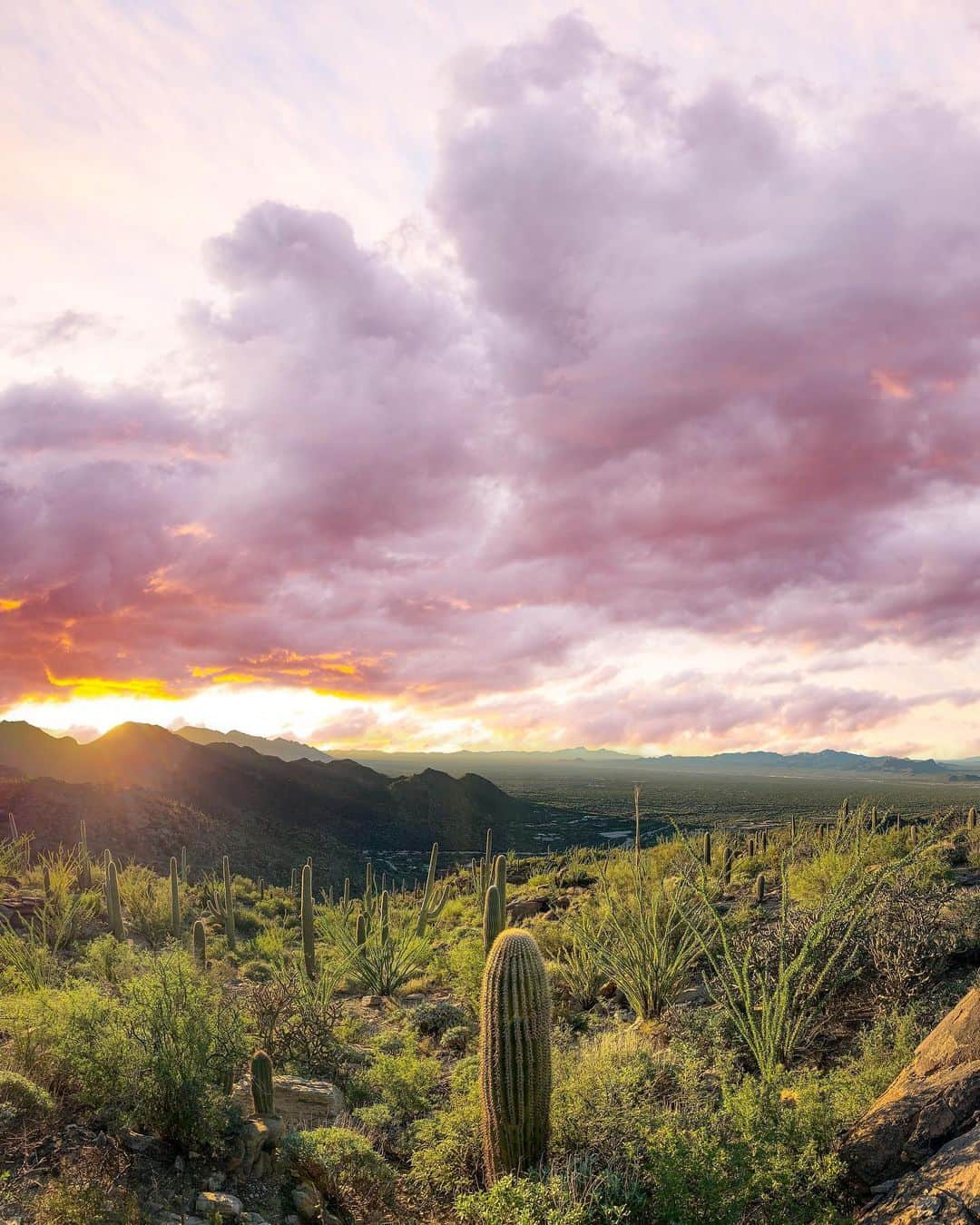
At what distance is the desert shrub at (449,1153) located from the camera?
7.02 metres

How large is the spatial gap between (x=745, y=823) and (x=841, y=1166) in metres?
61.8

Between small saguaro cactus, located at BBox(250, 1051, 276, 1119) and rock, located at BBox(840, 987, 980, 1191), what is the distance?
17.0ft

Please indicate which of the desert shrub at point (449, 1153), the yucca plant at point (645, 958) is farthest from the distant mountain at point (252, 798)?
the desert shrub at point (449, 1153)

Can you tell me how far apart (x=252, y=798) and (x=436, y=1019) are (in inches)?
2253

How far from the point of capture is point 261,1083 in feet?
25.4

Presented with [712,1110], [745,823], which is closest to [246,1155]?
[712,1110]

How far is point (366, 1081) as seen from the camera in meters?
9.51

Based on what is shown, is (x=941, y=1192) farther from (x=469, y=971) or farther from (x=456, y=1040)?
(x=469, y=971)

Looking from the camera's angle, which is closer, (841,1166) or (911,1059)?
(841,1166)

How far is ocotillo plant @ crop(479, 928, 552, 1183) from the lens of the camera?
669cm

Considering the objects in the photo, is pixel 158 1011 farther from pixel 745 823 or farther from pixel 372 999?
pixel 745 823

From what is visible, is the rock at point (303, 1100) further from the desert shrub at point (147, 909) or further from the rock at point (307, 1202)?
the desert shrub at point (147, 909)

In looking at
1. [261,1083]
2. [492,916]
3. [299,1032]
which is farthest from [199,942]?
[261,1083]

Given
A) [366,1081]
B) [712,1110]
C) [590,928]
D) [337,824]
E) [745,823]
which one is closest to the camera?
[712,1110]
